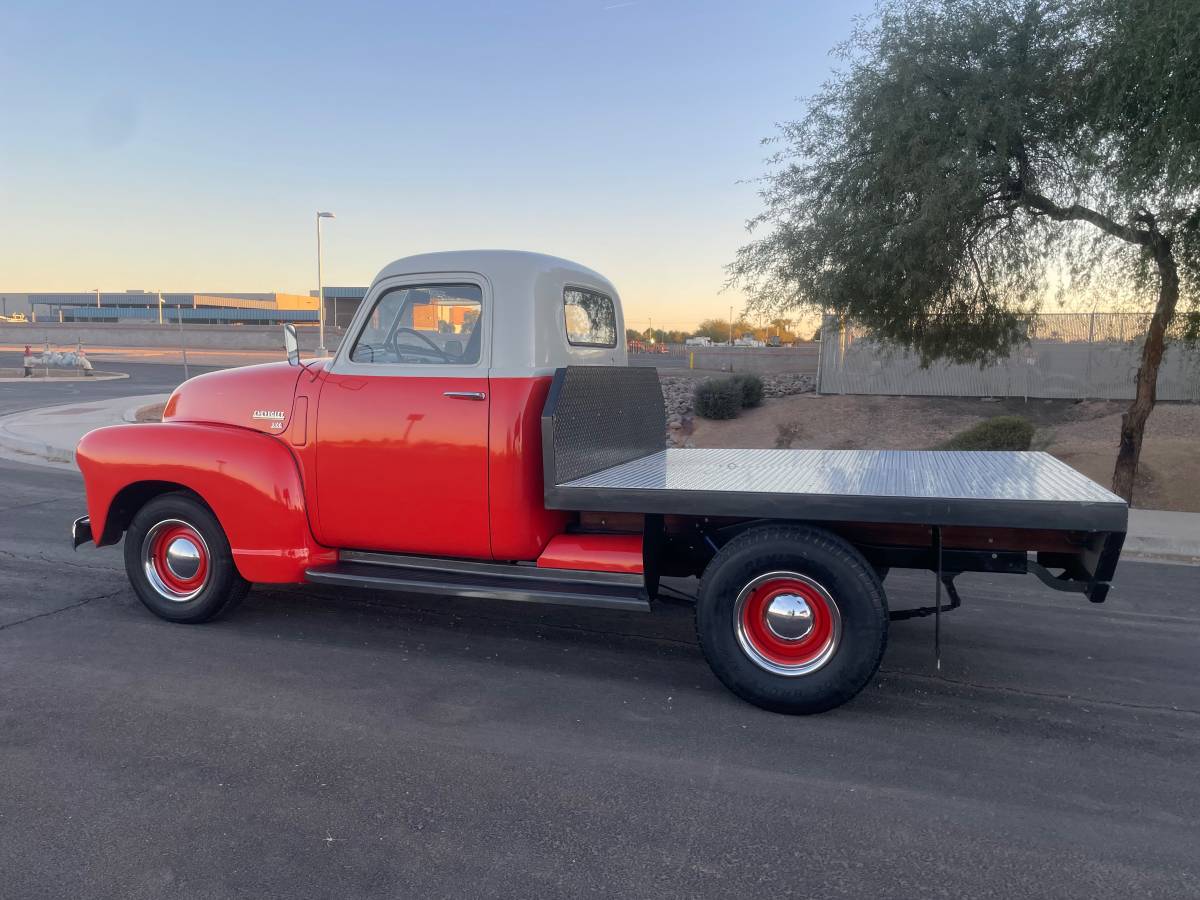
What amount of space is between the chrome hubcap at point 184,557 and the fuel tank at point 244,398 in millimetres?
803

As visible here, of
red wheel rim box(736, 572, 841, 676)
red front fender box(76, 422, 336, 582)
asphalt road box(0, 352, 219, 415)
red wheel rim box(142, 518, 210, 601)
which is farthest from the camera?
asphalt road box(0, 352, 219, 415)

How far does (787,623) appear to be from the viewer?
4480 millimetres

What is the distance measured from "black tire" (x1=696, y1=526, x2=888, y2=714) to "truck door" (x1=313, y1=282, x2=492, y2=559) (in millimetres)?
1413

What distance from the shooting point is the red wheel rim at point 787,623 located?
445 cm

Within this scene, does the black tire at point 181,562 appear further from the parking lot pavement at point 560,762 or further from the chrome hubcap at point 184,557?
the parking lot pavement at point 560,762

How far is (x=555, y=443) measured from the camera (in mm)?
4844

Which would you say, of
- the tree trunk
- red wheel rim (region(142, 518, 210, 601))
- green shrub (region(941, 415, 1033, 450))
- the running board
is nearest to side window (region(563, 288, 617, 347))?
the running board

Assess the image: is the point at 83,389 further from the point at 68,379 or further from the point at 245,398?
the point at 245,398

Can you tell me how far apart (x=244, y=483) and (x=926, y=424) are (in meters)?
17.4

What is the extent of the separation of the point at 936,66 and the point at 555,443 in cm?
841

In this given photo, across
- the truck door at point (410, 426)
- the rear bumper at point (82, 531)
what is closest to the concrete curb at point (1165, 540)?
the truck door at point (410, 426)

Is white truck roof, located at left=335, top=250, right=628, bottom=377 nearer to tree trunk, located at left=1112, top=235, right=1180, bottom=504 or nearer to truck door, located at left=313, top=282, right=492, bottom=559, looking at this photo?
truck door, located at left=313, top=282, right=492, bottom=559

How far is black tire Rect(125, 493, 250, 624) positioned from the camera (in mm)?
5594

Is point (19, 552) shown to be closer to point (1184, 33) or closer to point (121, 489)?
point (121, 489)
